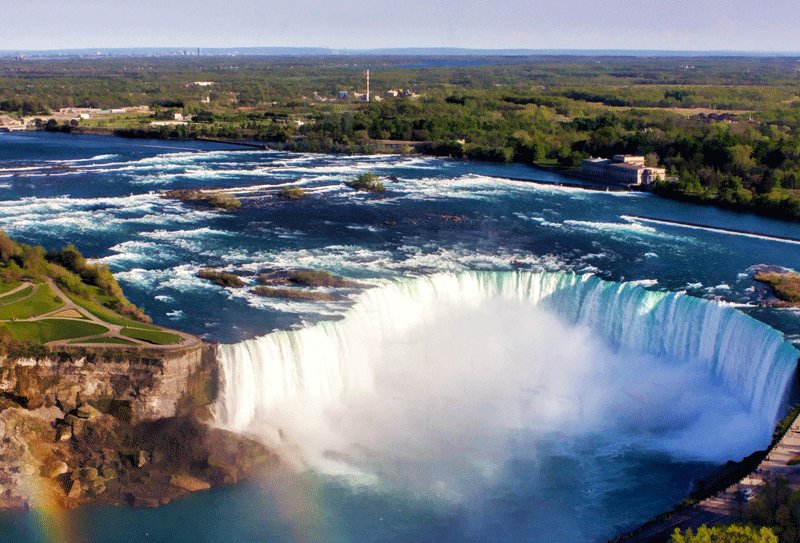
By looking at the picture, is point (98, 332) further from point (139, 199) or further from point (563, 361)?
A: point (139, 199)

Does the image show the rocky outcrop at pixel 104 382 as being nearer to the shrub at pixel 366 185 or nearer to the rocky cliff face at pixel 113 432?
the rocky cliff face at pixel 113 432

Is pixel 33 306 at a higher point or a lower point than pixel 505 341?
higher

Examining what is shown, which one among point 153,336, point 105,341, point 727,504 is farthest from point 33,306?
point 727,504

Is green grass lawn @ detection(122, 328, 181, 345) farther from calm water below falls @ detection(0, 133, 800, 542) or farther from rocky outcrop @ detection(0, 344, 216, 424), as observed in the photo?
calm water below falls @ detection(0, 133, 800, 542)

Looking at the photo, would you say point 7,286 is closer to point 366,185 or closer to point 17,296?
point 17,296

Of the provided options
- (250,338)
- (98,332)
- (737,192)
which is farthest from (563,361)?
(737,192)
